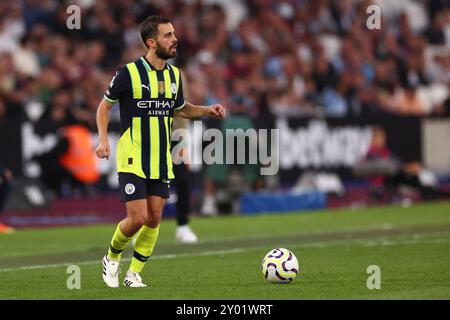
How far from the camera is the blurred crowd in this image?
72.5 feet

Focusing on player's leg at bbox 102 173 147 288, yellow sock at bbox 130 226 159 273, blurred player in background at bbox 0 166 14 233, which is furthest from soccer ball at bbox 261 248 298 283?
blurred player in background at bbox 0 166 14 233

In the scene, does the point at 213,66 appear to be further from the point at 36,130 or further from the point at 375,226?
the point at 375,226

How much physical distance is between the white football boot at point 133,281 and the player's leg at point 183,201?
16.7ft

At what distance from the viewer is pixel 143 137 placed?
33.9ft

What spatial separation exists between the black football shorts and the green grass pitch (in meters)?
0.77

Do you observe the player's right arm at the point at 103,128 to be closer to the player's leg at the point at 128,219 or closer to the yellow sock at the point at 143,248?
the player's leg at the point at 128,219

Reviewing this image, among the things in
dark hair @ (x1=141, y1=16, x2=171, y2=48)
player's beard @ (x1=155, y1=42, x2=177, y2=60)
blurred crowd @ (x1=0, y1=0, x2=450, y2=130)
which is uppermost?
blurred crowd @ (x1=0, y1=0, x2=450, y2=130)

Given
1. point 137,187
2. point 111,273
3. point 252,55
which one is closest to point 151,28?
point 137,187

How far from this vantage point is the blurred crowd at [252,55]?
22.1 metres

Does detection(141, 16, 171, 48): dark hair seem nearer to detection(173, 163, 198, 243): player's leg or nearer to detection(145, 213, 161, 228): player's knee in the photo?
detection(145, 213, 161, 228): player's knee
